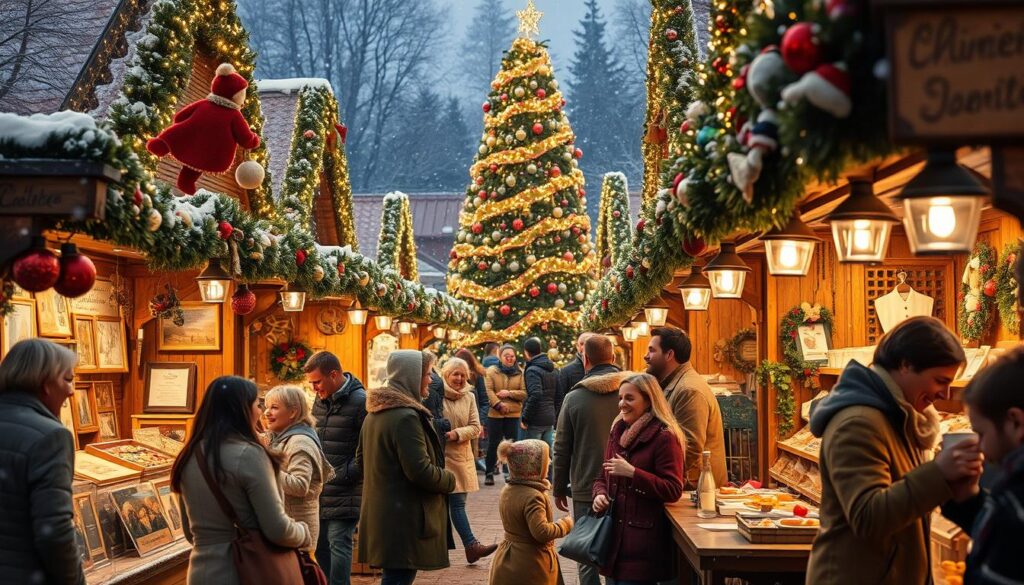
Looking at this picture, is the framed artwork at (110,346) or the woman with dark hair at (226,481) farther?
the framed artwork at (110,346)

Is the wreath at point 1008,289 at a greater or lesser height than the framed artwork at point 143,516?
greater

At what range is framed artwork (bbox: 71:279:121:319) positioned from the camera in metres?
7.95

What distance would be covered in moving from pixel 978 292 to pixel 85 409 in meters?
5.92

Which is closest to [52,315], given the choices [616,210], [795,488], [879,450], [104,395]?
[104,395]

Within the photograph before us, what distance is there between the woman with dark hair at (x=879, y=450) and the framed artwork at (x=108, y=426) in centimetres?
599

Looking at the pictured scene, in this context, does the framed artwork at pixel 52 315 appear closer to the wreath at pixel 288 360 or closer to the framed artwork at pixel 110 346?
the framed artwork at pixel 110 346

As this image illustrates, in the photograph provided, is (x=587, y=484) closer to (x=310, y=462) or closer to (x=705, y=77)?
(x=310, y=462)

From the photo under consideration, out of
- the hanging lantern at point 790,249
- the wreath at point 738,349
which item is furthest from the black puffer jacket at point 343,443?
the wreath at point 738,349

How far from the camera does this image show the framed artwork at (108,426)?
8.43m

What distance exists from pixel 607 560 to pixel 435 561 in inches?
51.3

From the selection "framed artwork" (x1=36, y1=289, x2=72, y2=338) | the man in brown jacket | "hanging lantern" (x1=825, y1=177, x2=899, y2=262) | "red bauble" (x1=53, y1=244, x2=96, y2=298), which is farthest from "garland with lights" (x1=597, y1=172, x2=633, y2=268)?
"hanging lantern" (x1=825, y1=177, x2=899, y2=262)

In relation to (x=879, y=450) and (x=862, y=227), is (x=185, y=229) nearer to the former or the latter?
(x=862, y=227)

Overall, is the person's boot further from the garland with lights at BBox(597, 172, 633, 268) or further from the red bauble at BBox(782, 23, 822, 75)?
the garland with lights at BBox(597, 172, 633, 268)

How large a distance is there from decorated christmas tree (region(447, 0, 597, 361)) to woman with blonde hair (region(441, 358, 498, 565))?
15112 millimetres
